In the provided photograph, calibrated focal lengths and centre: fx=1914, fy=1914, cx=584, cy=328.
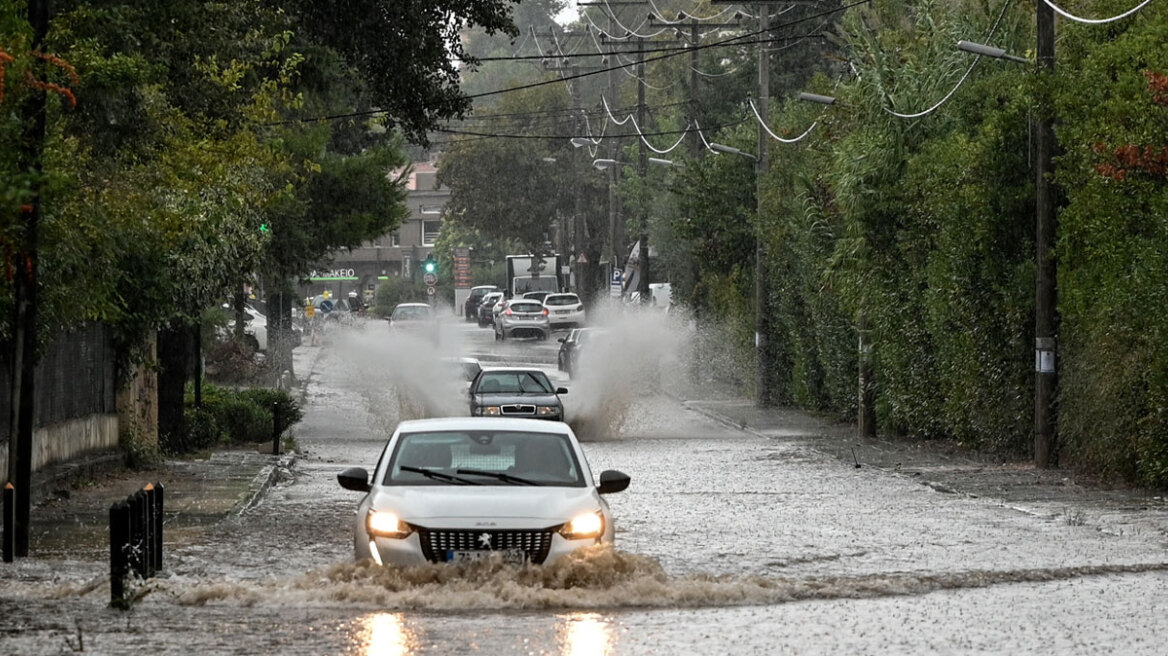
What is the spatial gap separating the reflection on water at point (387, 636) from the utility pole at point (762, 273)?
3076 cm

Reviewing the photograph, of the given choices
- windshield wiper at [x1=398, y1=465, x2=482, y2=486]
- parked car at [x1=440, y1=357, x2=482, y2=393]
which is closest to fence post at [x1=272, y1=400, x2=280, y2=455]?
parked car at [x1=440, y1=357, x2=482, y2=393]

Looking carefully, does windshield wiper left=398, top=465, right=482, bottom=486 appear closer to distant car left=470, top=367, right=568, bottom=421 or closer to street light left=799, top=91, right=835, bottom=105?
distant car left=470, top=367, right=568, bottom=421

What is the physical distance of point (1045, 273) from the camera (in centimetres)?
2502

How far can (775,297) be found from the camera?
43781 mm

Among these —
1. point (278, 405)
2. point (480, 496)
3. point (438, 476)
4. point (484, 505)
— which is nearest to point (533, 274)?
point (278, 405)

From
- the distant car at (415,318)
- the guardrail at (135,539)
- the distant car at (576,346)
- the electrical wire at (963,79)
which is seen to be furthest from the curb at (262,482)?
the distant car at (415,318)

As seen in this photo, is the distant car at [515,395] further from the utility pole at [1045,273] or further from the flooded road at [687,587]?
the utility pole at [1045,273]

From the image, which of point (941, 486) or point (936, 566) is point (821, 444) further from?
point (936, 566)

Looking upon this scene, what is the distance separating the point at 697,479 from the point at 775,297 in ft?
60.2

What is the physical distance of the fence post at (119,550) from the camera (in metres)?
12.3

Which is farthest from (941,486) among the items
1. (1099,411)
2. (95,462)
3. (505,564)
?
(505,564)

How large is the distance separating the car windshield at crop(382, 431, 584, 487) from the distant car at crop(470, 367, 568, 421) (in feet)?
59.6

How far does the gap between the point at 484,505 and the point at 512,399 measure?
805 inches

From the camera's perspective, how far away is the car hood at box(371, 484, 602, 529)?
1268 centimetres
